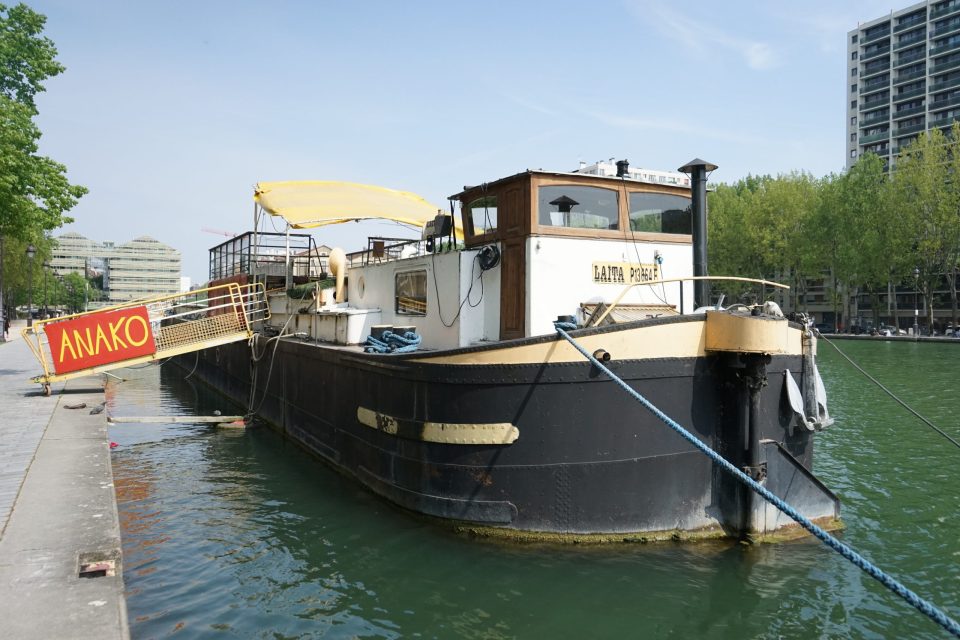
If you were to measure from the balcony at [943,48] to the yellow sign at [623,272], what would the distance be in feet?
280

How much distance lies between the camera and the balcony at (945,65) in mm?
73625

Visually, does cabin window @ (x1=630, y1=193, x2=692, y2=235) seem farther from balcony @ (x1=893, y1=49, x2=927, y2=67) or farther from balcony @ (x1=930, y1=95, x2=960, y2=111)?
balcony @ (x1=893, y1=49, x2=927, y2=67)

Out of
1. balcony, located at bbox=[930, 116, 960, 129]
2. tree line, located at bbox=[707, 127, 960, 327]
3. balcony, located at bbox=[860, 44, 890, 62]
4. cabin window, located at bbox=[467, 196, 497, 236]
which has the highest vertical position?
balcony, located at bbox=[860, 44, 890, 62]

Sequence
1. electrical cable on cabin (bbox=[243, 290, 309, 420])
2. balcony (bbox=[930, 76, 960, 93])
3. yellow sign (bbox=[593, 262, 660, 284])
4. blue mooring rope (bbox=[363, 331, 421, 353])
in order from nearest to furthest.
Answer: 1. yellow sign (bbox=[593, 262, 660, 284])
2. blue mooring rope (bbox=[363, 331, 421, 353])
3. electrical cable on cabin (bbox=[243, 290, 309, 420])
4. balcony (bbox=[930, 76, 960, 93])

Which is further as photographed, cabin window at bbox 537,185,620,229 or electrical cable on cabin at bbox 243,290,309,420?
electrical cable on cabin at bbox 243,290,309,420

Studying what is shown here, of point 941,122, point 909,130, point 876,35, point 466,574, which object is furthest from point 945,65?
point 466,574

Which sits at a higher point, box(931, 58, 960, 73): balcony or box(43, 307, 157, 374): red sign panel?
box(931, 58, 960, 73): balcony

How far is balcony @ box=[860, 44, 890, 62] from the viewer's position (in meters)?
82.2

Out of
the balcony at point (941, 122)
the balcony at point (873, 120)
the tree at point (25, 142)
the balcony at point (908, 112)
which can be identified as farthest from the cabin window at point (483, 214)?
the balcony at point (873, 120)

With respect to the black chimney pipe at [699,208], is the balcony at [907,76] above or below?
above


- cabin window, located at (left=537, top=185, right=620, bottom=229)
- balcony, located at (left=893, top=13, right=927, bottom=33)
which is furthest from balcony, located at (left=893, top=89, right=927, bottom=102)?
cabin window, located at (left=537, top=185, right=620, bottom=229)

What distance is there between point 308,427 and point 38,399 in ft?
17.6

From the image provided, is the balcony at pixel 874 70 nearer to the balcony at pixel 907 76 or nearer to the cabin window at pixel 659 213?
the balcony at pixel 907 76

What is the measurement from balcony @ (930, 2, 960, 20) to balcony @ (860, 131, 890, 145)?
41.9ft
